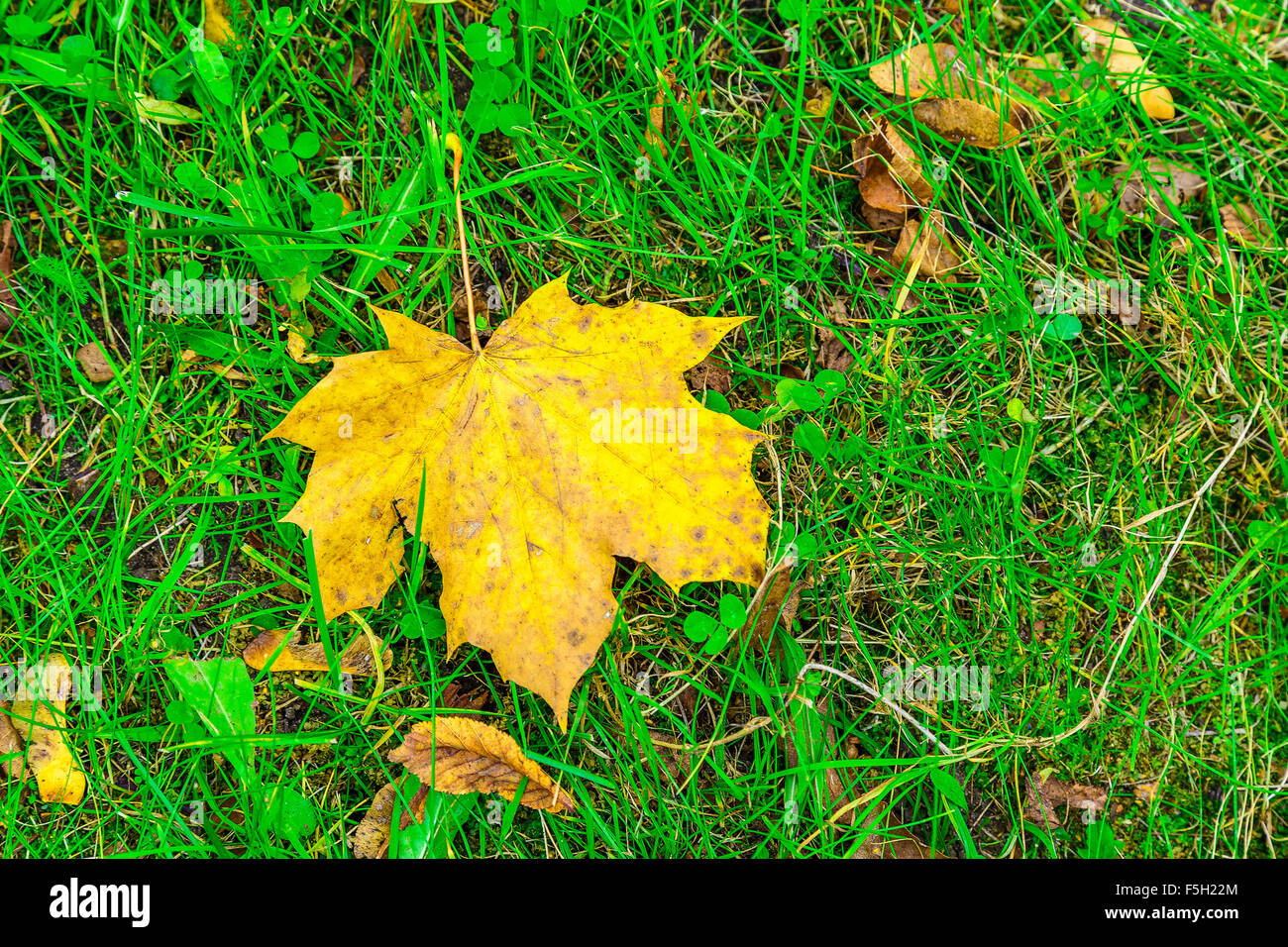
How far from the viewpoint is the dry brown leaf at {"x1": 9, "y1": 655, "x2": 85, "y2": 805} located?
7.51 ft

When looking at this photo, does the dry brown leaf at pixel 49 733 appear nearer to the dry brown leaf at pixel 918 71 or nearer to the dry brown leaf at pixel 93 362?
the dry brown leaf at pixel 93 362

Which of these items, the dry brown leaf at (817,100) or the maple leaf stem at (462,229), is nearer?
the maple leaf stem at (462,229)

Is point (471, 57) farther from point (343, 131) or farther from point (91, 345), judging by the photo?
point (91, 345)

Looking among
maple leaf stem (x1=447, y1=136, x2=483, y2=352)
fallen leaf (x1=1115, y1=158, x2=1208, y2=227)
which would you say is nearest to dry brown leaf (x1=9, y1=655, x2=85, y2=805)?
maple leaf stem (x1=447, y1=136, x2=483, y2=352)

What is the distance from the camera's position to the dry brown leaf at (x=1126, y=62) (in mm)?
2590

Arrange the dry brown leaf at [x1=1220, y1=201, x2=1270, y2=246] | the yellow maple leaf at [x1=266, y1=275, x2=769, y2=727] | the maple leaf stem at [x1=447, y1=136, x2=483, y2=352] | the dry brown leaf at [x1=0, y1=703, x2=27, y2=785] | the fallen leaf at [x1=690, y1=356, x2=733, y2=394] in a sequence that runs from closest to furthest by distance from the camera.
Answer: the yellow maple leaf at [x1=266, y1=275, x2=769, y2=727]
the maple leaf stem at [x1=447, y1=136, x2=483, y2=352]
the dry brown leaf at [x1=0, y1=703, x2=27, y2=785]
the fallen leaf at [x1=690, y1=356, x2=733, y2=394]
the dry brown leaf at [x1=1220, y1=201, x2=1270, y2=246]

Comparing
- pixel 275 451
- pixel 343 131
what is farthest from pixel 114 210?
pixel 275 451

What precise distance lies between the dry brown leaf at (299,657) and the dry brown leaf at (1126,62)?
3.03m

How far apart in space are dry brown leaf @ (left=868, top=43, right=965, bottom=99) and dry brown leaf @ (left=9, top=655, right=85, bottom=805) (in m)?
3.15

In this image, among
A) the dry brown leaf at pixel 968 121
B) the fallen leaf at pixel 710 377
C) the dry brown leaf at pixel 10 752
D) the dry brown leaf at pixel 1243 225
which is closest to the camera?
the dry brown leaf at pixel 10 752

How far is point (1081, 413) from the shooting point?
252 centimetres

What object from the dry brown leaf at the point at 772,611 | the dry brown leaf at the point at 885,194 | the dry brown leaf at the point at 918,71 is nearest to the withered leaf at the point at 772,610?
the dry brown leaf at the point at 772,611

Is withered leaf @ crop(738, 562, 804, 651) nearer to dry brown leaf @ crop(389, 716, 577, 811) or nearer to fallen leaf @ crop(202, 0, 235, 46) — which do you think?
dry brown leaf @ crop(389, 716, 577, 811)

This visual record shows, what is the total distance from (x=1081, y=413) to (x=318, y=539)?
2.37 metres
